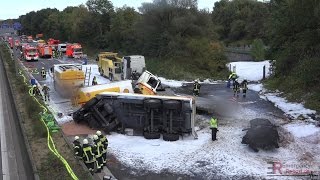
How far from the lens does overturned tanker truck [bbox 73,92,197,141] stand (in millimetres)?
17406

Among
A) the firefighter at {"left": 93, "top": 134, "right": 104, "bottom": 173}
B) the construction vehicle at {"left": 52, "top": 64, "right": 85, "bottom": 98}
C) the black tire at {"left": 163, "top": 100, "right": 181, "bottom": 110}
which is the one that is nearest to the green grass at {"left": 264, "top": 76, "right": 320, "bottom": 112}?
the black tire at {"left": 163, "top": 100, "right": 181, "bottom": 110}

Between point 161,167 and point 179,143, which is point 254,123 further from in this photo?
point 161,167

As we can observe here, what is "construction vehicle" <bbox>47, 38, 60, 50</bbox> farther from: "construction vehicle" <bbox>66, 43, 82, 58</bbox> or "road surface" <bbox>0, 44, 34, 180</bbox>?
"road surface" <bbox>0, 44, 34, 180</bbox>

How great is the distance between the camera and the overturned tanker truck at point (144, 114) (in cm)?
1741

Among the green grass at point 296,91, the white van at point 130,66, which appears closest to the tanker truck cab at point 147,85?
the white van at point 130,66

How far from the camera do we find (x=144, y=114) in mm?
18109

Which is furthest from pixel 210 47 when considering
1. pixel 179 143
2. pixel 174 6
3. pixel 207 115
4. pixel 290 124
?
pixel 179 143

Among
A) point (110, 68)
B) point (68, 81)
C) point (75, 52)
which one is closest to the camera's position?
point (68, 81)

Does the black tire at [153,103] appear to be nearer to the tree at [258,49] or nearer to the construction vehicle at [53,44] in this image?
the tree at [258,49]

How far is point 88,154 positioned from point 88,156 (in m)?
0.07

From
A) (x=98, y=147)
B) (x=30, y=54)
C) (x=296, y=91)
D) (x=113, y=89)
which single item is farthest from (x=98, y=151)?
(x=30, y=54)

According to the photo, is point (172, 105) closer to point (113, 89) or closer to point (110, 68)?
point (113, 89)

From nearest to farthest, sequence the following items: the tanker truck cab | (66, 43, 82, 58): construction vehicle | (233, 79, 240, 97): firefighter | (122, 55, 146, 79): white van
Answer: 1. the tanker truck cab
2. (233, 79, 240, 97): firefighter
3. (122, 55, 146, 79): white van
4. (66, 43, 82, 58): construction vehicle

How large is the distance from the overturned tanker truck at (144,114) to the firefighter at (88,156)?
4528 millimetres
